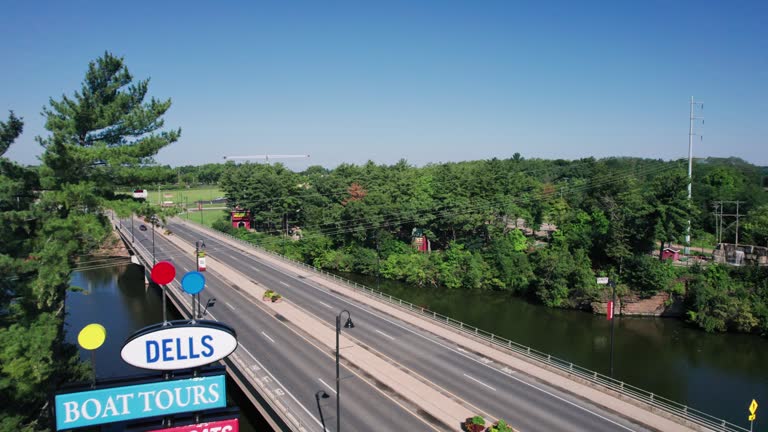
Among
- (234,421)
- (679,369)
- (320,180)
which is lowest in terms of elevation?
(679,369)

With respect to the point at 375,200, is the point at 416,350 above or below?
below

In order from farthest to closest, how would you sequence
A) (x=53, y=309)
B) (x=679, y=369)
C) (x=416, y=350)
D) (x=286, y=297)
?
(x=286, y=297)
(x=679, y=369)
(x=416, y=350)
(x=53, y=309)

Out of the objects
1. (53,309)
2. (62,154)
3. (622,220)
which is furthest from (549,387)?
(622,220)

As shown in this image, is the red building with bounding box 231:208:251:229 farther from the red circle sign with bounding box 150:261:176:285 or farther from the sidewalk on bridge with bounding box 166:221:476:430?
the red circle sign with bounding box 150:261:176:285

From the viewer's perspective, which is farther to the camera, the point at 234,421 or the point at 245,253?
the point at 245,253

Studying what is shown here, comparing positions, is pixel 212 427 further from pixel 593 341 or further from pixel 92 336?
pixel 593 341

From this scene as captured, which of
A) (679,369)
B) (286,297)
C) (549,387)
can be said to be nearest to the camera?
(549,387)

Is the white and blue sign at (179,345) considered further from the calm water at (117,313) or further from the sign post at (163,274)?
the calm water at (117,313)

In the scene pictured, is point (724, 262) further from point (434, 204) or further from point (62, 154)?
point (62, 154)
